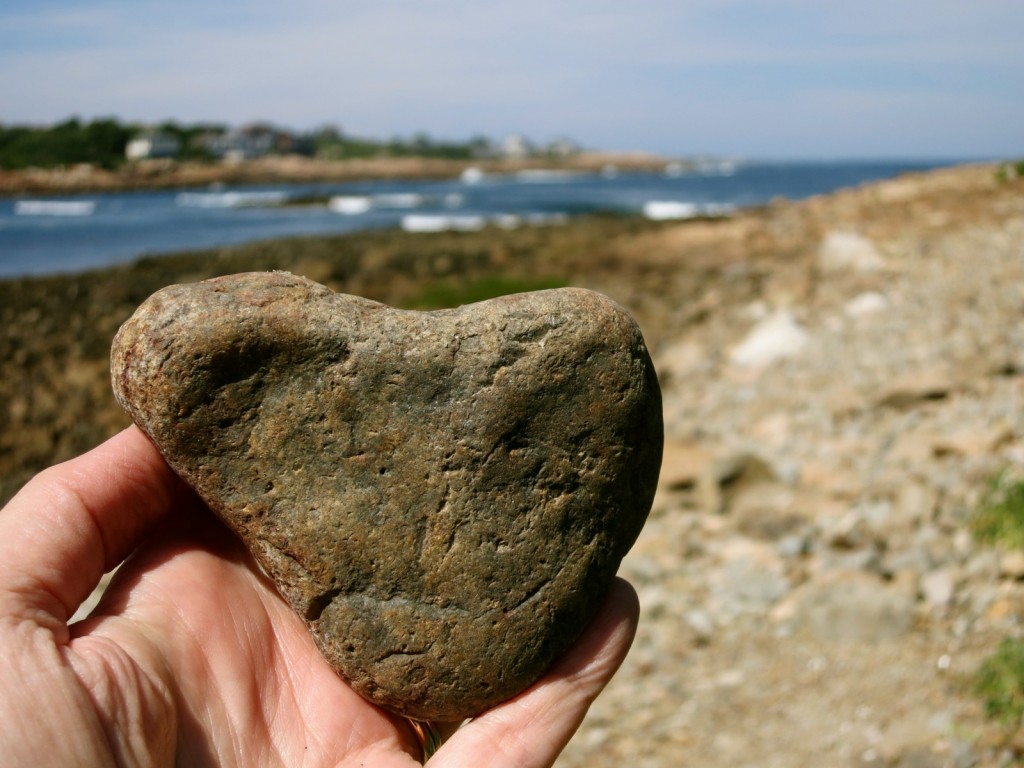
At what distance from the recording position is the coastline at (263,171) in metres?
32.4

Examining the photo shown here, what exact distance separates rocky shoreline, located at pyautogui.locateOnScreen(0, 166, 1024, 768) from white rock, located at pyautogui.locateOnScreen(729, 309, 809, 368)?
0.03m

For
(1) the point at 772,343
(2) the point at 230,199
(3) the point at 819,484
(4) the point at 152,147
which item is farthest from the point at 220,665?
(2) the point at 230,199

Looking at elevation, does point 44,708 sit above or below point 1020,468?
above

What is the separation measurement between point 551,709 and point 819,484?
4.51 m

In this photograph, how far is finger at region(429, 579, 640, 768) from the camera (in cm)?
249

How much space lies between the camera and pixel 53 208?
1550 inches

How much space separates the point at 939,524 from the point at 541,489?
386 centimetres

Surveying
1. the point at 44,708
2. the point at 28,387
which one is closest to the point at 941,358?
the point at 44,708

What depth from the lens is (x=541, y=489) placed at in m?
2.73

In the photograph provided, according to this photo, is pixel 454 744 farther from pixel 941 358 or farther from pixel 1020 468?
pixel 941 358

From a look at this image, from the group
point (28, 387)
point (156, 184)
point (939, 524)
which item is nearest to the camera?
point (939, 524)

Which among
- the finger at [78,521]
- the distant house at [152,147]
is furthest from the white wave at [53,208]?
the finger at [78,521]

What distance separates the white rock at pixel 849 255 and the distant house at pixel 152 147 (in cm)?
2253

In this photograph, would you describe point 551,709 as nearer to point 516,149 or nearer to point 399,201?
point 399,201
